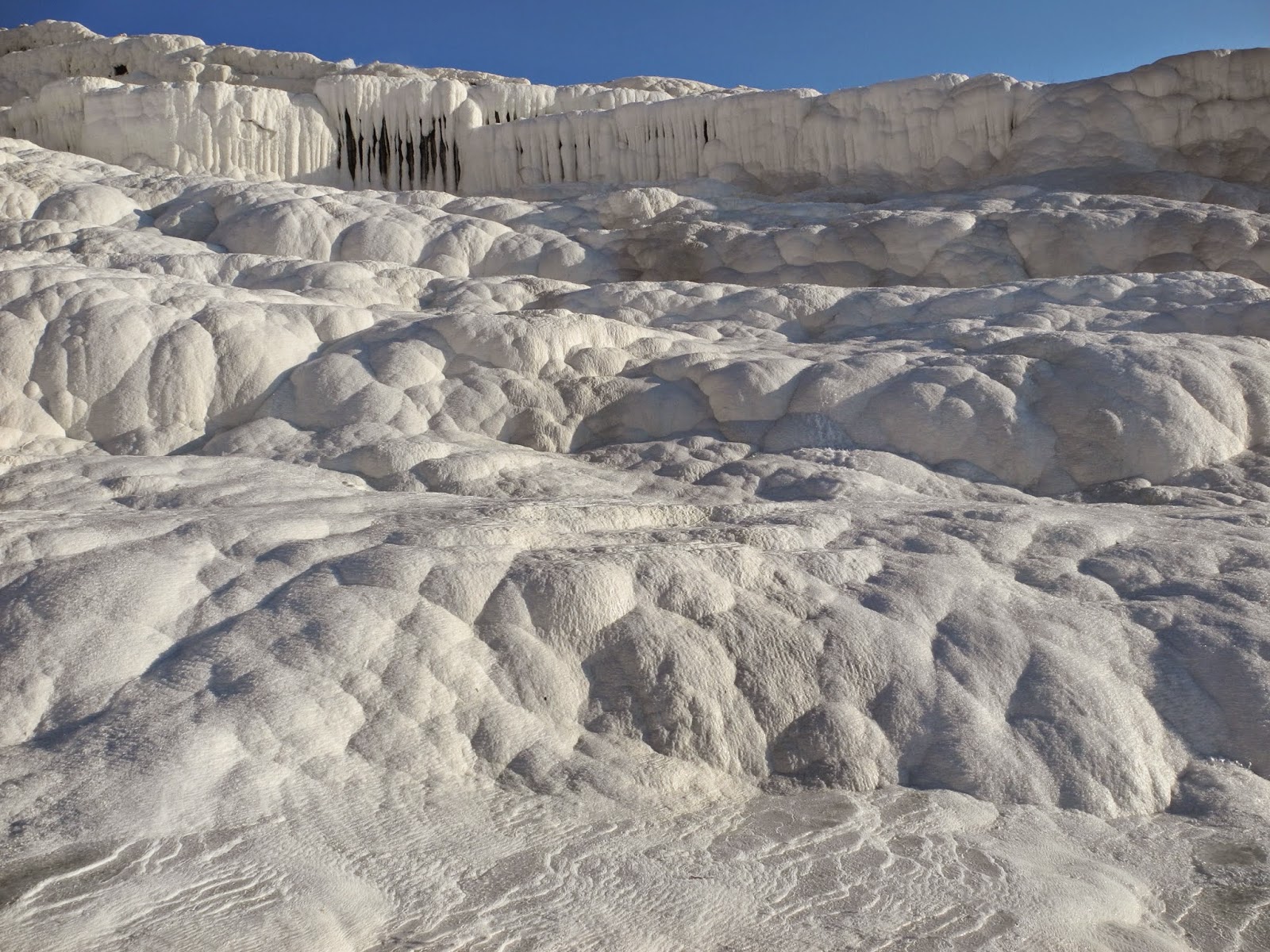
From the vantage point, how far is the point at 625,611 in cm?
374

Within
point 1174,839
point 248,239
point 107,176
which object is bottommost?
point 1174,839

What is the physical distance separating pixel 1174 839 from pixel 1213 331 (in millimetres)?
5607

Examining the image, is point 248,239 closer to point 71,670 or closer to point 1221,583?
point 71,670

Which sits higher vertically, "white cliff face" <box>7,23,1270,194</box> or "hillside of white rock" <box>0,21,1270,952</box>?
"white cliff face" <box>7,23,1270,194</box>

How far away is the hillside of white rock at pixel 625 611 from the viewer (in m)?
2.73

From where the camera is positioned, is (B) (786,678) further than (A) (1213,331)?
No

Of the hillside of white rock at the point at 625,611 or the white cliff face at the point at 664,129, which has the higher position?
the white cliff face at the point at 664,129

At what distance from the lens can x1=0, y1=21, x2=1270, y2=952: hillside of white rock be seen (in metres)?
2.73

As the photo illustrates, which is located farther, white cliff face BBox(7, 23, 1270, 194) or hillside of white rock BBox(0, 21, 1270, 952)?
white cliff face BBox(7, 23, 1270, 194)

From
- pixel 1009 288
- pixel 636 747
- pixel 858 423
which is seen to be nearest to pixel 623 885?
pixel 636 747

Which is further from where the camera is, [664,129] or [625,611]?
[664,129]

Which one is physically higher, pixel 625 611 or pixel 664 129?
pixel 664 129

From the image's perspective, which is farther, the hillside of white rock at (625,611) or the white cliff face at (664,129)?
the white cliff face at (664,129)

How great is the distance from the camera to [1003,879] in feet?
9.35
